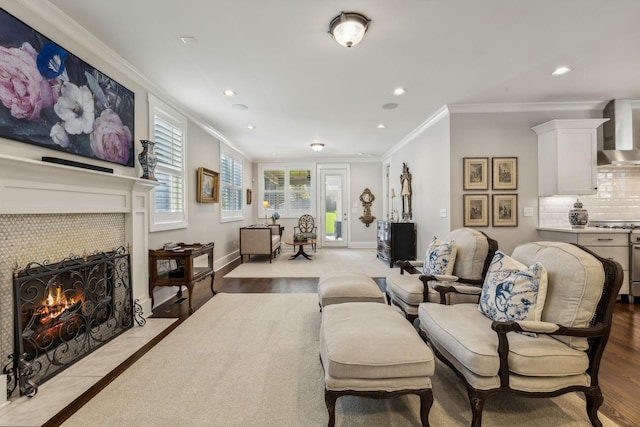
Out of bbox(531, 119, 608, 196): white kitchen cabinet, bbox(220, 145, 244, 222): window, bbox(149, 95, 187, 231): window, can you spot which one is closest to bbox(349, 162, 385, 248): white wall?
bbox(220, 145, 244, 222): window

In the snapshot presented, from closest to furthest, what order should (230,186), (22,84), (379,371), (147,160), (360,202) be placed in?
(379,371) → (22,84) → (147,160) → (230,186) → (360,202)

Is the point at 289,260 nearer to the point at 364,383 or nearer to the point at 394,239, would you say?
the point at 394,239

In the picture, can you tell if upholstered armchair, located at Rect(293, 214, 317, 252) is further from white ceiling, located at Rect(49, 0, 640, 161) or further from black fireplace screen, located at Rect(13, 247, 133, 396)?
black fireplace screen, located at Rect(13, 247, 133, 396)

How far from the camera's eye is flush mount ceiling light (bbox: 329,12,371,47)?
2074 mm

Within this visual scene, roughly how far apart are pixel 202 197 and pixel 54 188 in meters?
2.56

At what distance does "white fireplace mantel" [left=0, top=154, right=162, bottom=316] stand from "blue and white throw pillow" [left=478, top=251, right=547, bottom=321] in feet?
10.0

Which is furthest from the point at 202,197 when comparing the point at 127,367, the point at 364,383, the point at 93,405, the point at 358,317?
the point at 364,383

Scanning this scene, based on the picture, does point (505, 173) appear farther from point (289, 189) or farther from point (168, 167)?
point (289, 189)

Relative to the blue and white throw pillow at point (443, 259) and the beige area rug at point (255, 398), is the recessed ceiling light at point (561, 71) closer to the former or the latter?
the blue and white throw pillow at point (443, 259)

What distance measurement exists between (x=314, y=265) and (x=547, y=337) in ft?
14.5

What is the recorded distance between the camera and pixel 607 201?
395cm

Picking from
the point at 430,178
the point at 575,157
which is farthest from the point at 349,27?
the point at 575,157

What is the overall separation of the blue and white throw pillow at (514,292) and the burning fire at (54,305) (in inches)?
121

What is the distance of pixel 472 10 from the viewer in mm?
2066
